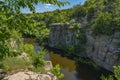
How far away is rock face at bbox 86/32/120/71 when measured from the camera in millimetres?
55562

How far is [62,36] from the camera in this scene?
8612 centimetres

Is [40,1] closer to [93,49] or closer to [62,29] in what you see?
[93,49]

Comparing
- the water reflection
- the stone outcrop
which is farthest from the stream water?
the stone outcrop

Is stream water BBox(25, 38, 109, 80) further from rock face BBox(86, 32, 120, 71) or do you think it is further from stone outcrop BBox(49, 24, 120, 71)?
Result: stone outcrop BBox(49, 24, 120, 71)

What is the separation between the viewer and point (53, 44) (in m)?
89.8

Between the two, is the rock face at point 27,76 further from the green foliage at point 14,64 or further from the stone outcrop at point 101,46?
the stone outcrop at point 101,46

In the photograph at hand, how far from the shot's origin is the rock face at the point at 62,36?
7955cm

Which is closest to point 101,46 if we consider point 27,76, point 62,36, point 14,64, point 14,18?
point 62,36

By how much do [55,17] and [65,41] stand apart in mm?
27592

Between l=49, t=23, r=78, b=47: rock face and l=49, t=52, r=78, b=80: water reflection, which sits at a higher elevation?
l=49, t=23, r=78, b=47: rock face

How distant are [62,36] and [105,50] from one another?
29.1 m

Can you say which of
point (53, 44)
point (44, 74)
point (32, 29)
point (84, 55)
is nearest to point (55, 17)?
point (53, 44)

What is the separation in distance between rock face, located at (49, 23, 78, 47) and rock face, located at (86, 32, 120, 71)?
9923 mm

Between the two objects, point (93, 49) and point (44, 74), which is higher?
point (44, 74)
